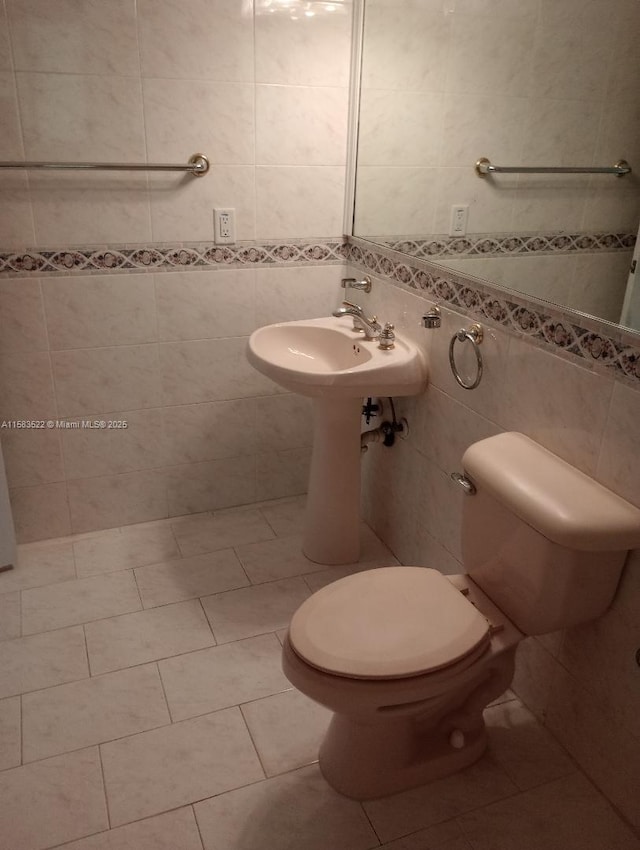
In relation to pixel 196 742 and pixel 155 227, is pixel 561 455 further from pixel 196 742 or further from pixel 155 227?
pixel 155 227

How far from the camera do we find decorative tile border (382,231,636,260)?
64.2 inches

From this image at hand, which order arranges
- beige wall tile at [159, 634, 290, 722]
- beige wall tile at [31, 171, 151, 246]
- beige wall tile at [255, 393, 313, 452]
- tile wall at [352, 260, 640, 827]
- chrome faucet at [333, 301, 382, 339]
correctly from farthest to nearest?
1. beige wall tile at [255, 393, 313, 452]
2. chrome faucet at [333, 301, 382, 339]
3. beige wall tile at [31, 171, 151, 246]
4. beige wall tile at [159, 634, 290, 722]
5. tile wall at [352, 260, 640, 827]

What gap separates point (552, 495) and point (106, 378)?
152 cm

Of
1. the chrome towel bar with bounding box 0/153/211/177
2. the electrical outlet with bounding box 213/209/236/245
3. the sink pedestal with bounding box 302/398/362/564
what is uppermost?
the chrome towel bar with bounding box 0/153/211/177

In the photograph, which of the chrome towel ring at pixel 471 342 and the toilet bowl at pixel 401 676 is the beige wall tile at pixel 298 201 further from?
the toilet bowl at pixel 401 676

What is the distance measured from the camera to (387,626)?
53.2 inches

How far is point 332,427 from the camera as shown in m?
2.09

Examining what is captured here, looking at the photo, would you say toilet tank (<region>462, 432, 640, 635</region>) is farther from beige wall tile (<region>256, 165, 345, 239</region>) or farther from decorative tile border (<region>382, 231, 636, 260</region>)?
beige wall tile (<region>256, 165, 345, 239</region>)

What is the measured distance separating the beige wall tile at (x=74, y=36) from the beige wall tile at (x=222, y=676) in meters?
1.69

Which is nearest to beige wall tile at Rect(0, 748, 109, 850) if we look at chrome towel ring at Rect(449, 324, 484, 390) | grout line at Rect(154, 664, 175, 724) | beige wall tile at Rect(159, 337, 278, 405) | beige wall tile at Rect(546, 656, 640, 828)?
A: grout line at Rect(154, 664, 175, 724)

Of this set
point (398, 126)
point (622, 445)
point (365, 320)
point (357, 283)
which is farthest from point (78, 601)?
point (398, 126)

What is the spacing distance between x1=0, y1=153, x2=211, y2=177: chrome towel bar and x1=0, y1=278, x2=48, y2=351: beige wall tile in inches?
13.1

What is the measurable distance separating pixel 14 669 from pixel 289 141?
179 cm

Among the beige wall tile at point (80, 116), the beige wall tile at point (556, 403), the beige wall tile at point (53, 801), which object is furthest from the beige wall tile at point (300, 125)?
the beige wall tile at point (53, 801)
